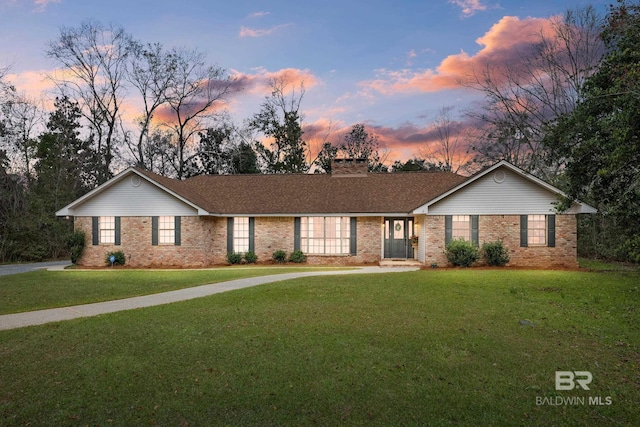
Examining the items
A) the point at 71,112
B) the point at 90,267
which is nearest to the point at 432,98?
the point at 90,267

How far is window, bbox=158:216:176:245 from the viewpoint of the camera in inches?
751

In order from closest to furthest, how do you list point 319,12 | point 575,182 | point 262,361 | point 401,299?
point 262,361 → point 401,299 → point 575,182 → point 319,12

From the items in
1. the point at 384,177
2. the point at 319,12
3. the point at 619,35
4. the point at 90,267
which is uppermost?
the point at 319,12

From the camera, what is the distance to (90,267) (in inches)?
753

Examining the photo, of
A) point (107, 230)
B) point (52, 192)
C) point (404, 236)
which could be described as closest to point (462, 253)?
point (404, 236)

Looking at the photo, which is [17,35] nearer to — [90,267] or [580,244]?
[90,267]

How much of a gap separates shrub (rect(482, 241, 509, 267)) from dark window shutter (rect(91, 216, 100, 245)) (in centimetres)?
1955

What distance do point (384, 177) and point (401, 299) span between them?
575 inches

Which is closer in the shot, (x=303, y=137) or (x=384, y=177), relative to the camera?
A: (x=384, y=177)

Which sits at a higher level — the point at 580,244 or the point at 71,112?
the point at 71,112

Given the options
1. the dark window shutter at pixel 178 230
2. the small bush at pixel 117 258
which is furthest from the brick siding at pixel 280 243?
the small bush at pixel 117 258

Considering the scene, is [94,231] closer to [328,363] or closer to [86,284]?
[86,284]

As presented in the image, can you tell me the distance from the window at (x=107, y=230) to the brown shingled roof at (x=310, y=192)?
3203mm

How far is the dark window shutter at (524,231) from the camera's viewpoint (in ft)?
57.8
